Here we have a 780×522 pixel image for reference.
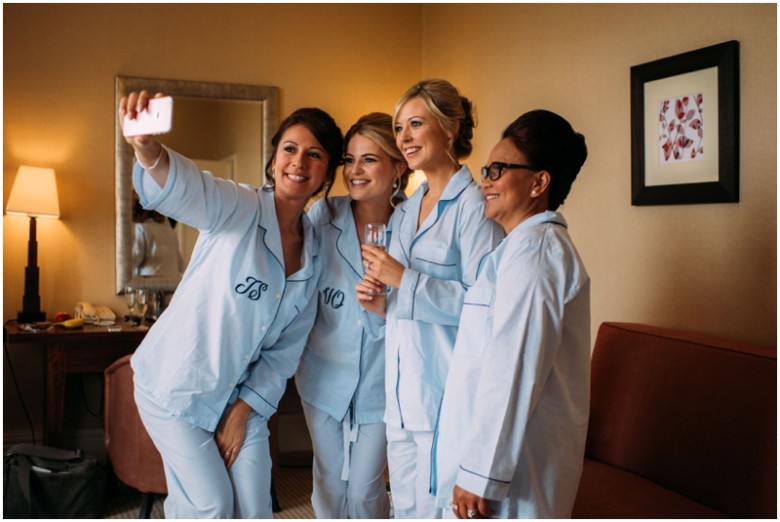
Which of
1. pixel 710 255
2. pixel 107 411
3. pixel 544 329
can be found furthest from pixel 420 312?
pixel 107 411

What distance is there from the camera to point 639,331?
293cm

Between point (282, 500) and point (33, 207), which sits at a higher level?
point (33, 207)

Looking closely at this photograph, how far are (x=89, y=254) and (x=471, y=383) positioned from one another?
3186mm

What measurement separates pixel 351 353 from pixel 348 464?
1.13ft

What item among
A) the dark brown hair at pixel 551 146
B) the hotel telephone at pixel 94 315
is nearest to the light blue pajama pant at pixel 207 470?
the dark brown hair at pixel 551 146

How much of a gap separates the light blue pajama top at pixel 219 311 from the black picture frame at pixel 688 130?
63.7 inches

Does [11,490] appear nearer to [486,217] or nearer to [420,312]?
[420,312]

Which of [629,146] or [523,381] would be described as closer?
[523,381]

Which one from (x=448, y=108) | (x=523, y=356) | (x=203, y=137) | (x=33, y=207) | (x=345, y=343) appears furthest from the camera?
(x=203, y=137)

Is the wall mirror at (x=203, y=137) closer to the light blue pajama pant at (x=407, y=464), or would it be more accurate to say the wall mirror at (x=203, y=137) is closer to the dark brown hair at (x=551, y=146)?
the light blue pajama pant at (x=407, y=464)

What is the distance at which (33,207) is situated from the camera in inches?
159

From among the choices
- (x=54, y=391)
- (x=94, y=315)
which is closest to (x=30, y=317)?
(x=94, y=315)

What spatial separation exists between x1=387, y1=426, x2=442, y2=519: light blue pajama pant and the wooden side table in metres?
2.07

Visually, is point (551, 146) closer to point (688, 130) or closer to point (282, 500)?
point (688, 130)
